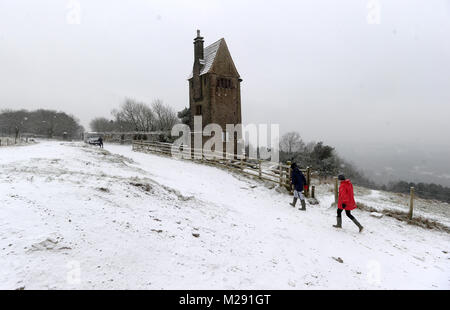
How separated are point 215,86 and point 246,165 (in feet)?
29.3

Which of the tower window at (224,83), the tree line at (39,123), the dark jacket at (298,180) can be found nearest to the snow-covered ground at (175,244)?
the dark jacket at (298,180)

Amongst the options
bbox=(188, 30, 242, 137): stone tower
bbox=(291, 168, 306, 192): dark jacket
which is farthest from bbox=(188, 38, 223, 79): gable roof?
bbox=(291, 168, 306, 192): dark jacket

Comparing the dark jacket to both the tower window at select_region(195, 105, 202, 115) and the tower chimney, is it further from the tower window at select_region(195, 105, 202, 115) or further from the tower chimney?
the tower chimney

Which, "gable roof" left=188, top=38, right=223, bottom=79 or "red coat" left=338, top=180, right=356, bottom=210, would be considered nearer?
"red coat" left=338, top=180, right=356, bottom=210

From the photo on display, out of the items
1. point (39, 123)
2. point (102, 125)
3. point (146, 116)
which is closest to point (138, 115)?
point (146, 116)

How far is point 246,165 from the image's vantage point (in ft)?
66.8

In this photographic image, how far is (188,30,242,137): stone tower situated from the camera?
23594 mm

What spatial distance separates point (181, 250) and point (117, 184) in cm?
392

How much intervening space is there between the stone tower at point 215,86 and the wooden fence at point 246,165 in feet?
13.7

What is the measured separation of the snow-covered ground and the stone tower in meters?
16.0

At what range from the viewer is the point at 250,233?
21.7ft

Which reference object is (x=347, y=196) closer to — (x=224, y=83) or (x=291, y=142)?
(x=224, y=83)
